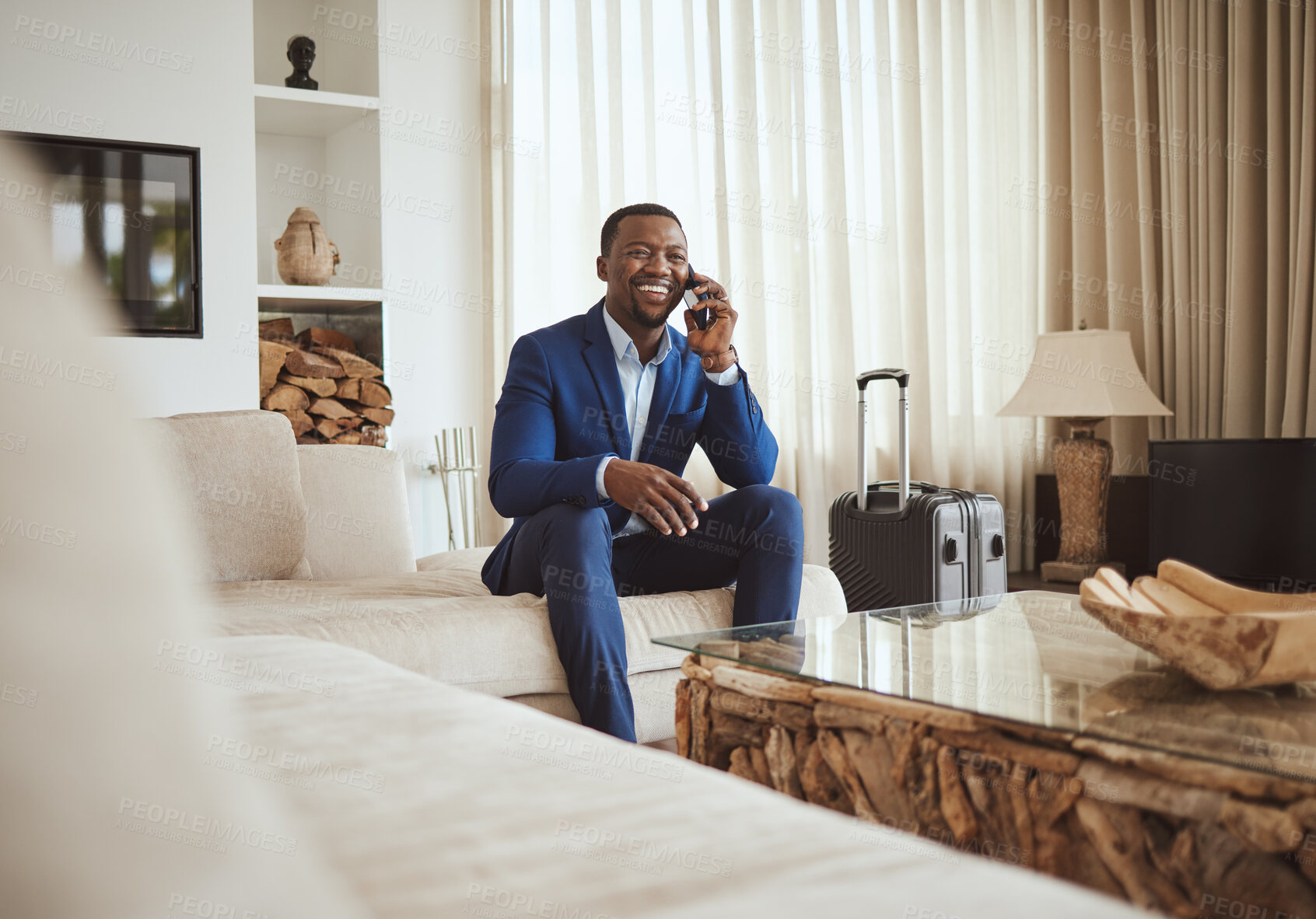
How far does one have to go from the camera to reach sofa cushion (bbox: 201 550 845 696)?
1506 millimetres

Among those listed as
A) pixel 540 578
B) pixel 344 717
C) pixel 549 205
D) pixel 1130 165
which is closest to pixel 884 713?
pixel 344 717

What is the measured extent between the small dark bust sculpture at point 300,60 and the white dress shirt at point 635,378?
7.29ft

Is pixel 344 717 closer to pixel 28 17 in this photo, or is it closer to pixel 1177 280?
pixel 28 17

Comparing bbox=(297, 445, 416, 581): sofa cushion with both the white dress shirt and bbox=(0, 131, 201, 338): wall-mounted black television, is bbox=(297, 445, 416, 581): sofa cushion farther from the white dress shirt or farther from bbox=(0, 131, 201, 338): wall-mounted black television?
bbox=(0, 131, 201, 338): wall-mounted black television

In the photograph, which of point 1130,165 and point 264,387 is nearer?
point 264,387

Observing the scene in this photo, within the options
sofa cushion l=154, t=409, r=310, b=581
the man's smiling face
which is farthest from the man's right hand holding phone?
sofa cushion l=154, t=409, r=310, b=581

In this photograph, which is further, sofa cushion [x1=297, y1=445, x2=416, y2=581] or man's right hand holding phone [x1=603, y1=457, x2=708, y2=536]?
sofa cushion [x1=297, y1=445, x2=416, y2=581]

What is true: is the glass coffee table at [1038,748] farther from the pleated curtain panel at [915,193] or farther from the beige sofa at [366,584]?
the pleated curtain panel at [915,193]

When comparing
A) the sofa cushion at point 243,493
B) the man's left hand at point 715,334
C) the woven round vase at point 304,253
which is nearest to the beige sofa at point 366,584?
the sofa cushion at point 243,493

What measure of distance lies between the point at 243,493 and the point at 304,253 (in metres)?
1.71

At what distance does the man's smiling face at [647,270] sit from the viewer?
1.95 meters

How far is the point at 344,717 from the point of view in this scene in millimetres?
458

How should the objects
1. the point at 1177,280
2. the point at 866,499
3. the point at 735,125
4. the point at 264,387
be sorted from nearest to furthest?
the point at 866,499, the point at 264,387, the point at 1177,280, the point at 735,125

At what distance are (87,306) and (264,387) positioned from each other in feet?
11.1
